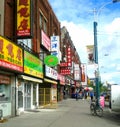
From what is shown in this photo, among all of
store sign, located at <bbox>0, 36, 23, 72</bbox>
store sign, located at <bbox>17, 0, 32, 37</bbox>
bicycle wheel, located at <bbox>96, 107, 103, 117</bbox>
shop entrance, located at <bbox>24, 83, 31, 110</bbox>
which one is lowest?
bicycle wheel, located at <bbox>96, 107, 103, 117</bbox>

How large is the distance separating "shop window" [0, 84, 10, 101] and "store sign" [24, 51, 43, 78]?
2.91 meters

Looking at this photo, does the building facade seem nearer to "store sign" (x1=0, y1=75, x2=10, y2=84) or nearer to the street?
"store sign" (x1=0, y1=75, x2=10, y2=84)

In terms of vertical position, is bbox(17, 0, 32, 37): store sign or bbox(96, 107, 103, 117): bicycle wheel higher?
bbox(17, 0, 32, 37): store sign

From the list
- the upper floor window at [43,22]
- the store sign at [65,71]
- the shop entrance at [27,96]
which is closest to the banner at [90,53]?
the shop entrance at [27,96]

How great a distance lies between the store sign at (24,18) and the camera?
26.4 metres

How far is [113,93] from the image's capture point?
28953mm

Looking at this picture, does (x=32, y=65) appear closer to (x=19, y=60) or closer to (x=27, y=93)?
(x=27, y=93)

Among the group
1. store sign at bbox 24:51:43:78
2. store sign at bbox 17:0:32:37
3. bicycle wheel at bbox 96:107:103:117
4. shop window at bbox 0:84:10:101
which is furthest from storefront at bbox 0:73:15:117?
bicycle wheel at bbox 96:107:103:117

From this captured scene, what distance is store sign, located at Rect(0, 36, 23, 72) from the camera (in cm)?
2083

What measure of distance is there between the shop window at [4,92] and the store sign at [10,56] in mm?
1282

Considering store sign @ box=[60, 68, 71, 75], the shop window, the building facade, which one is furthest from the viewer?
store sign @ box=[60, 68, 71, 75]

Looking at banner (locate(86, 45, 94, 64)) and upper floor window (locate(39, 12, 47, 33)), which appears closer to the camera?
banner (locate(86, 45, 94, 64))

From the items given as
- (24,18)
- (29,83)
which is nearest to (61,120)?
(24,18)

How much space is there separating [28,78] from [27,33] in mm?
3728
